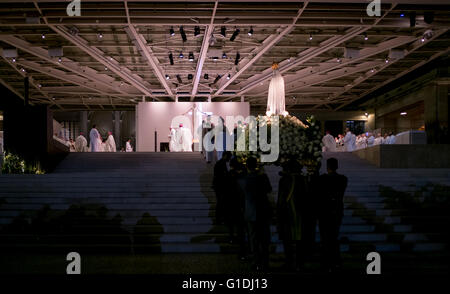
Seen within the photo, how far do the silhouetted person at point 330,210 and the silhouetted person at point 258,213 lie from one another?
0.76 meters

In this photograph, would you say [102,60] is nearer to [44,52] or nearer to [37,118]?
[44,52]

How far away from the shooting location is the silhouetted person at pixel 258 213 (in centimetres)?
664

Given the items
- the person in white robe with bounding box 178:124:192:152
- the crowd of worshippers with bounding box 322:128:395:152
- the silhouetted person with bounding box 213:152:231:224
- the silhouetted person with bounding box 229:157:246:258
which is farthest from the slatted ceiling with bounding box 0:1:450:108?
the silhouetted person with bounding box 229:157:246:258

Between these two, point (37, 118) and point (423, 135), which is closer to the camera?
point (37, 118)

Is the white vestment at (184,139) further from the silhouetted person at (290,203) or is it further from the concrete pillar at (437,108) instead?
the silhouetted person at (290,203)

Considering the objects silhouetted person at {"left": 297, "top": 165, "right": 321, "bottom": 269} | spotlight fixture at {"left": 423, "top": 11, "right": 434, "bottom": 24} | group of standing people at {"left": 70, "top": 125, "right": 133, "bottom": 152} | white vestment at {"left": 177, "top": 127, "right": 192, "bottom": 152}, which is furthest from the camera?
white vestment at {"left": 177, "top": 127, "right": 192, "bottom": 152}

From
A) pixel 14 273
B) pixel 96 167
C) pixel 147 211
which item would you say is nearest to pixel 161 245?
pixel 147 211

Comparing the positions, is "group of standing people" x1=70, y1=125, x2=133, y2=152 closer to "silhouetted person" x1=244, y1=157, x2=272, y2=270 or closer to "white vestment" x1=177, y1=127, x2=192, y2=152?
"white vestment" x1=177, y1=127, x2=192, y2=152

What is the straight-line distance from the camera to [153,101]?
2833 cm

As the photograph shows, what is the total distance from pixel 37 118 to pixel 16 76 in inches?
390

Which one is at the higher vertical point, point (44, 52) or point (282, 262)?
point (44, 52)

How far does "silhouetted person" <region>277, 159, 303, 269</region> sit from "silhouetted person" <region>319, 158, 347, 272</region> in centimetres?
33

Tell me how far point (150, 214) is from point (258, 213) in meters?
3.54

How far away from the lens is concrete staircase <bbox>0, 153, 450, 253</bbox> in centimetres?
839
